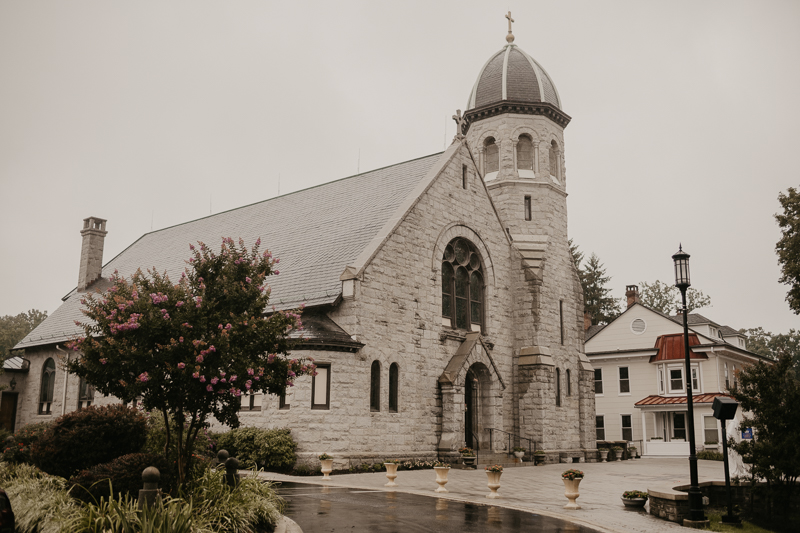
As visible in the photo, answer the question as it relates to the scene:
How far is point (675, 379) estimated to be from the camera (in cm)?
4184

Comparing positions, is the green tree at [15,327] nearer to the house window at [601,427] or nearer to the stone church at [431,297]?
the stone church at [431,297]

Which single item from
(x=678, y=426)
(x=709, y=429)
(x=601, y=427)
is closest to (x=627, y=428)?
(x=601, y=427)

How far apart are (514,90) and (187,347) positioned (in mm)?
25178

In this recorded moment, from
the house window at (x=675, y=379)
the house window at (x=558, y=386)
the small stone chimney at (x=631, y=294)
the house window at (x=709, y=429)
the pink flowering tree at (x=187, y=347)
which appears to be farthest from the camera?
the small stone chimney at (x=631, y=294)

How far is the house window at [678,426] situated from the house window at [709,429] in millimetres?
1236

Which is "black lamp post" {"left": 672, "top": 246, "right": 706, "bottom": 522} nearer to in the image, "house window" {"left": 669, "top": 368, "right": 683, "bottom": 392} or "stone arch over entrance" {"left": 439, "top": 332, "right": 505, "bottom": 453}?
"stone arch over entrance" {"left": 439, "top": 332, "right": 505, "bottom": 453}

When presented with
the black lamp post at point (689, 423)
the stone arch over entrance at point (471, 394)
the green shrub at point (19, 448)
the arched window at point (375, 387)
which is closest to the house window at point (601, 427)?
the stone arch over entrance at point (471, 394)

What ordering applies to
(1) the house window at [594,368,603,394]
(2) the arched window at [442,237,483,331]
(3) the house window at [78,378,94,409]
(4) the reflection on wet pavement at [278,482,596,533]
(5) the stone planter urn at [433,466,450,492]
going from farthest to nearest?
(1) the house window at [594,368,603,394] → (3) the house window at [78,378,94,409] → (2) the arched window at [442,237,483,331] → (5) the stone planter urn at [433,466,450,492] → (4) the reflection on wet pavement at [278,482,596,533]

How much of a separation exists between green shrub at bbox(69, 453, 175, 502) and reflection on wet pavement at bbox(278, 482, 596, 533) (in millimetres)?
2701

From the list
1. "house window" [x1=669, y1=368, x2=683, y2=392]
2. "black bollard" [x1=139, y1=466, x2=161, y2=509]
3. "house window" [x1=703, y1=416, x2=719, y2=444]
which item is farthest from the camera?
"house window" [x1=669, y1=368, x2=683, y2=392]

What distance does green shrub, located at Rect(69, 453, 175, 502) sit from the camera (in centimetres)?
1090

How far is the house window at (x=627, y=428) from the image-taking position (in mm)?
43091

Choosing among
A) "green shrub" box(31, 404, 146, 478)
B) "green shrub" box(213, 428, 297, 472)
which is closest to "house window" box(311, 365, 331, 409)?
"green shrub" box(213, 428, 297, 472)

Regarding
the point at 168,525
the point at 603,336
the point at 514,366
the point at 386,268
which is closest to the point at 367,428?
the point at 386,268
